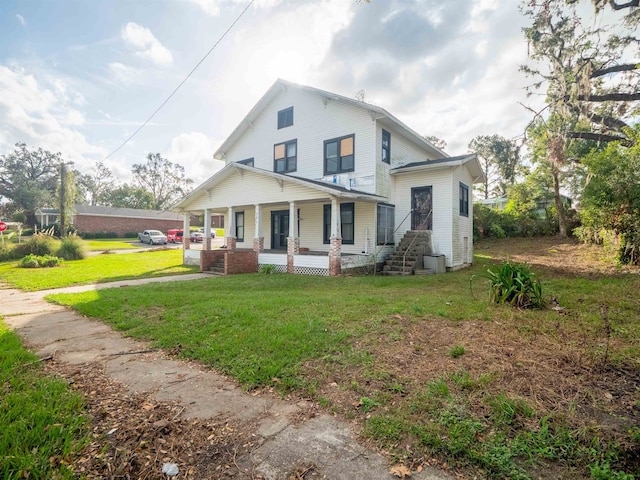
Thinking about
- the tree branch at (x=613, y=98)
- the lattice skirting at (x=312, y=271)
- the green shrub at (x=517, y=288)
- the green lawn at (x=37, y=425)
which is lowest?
the green lawn at (x=37, y=425)

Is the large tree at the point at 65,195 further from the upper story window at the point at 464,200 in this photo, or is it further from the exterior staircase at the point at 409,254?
the upper story window at the point at 464,200

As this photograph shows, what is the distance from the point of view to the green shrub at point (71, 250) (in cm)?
1804

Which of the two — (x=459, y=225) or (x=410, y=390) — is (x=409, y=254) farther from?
(x=410, y=390)

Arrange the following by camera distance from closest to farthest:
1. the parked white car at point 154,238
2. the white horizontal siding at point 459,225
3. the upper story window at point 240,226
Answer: the white horizontal siding at point 459,225, the upper story window at point 240,226, the parked white car at point 154,238

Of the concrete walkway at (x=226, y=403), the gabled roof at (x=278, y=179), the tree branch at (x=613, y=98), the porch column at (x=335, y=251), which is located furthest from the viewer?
the tree branch at (x=613, y=98)

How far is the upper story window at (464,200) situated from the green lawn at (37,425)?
1501 cm

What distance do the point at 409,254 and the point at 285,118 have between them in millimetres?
9650

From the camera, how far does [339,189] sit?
12.1 meters

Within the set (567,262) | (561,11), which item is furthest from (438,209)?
(561,11)

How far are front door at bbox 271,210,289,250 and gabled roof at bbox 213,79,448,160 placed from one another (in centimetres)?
561

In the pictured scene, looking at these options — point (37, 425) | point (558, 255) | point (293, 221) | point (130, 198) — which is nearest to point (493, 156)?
point (558, 255)

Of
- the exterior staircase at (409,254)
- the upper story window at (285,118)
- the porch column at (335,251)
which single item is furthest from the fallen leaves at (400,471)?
the upper story window at (285,118)

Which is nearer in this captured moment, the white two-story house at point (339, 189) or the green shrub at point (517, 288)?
the green shrub at point (517, 288)

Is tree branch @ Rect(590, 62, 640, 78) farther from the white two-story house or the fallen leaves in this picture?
the fallen leaves
